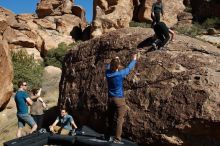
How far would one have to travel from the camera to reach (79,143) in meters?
9.80

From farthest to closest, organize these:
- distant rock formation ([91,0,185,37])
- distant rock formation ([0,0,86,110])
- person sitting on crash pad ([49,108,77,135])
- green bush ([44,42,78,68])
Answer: distant rock formation ([91,0,185,37]), green bush ([44,42,78,68]), distant rock formation ([0,0,86,110]), person sitting on crash pad ([49,108,77,135])

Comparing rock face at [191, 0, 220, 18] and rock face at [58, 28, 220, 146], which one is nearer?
rock face at [58, 28, 220, 146]

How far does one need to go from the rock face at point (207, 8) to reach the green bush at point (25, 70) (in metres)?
17.4

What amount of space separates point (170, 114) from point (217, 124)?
1.08m

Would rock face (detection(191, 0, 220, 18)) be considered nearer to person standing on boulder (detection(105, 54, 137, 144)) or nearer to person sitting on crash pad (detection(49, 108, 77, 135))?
person sitting on crash pad (detection(49, 108, 77, 135))

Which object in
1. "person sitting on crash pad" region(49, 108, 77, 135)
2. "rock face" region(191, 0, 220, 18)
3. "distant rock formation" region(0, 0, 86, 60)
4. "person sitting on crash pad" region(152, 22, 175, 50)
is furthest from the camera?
"rock face" region(191, 0, 220, 18)

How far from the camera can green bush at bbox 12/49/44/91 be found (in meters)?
29.3

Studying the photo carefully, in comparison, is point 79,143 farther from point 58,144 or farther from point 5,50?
point 5,50

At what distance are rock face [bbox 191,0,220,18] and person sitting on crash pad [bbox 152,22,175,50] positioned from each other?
31326 mm

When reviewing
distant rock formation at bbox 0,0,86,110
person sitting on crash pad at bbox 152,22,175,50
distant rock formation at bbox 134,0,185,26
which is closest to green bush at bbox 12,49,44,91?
distant rock formation at bbox 0,0,86,110

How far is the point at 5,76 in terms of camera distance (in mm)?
20844

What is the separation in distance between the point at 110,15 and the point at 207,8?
9285 millimetres

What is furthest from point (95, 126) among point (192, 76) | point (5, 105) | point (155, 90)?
point (5, 105)

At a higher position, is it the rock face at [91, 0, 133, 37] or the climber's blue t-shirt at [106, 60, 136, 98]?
the rock face at [91, 0, 133, 37]
